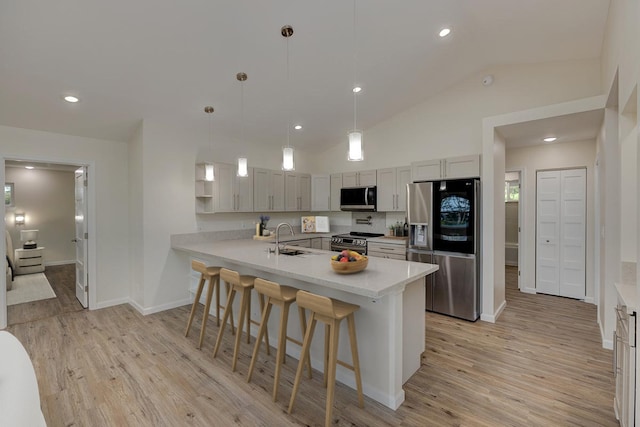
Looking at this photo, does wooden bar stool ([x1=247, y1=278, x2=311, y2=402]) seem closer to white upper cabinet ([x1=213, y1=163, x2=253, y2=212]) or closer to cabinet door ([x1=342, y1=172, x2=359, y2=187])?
white upper cabinet ([x1=213, y1=163, x2=253, y2=212])

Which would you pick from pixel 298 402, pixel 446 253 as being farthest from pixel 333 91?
pixel 298 402

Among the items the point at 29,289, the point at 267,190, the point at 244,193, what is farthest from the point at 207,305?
the point at 29,289

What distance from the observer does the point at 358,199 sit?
5328 mm

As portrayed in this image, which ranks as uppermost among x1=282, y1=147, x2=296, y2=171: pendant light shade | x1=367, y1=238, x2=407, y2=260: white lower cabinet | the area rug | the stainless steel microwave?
x1=282, y1=147, x2=296, y2=171: pendant light shade

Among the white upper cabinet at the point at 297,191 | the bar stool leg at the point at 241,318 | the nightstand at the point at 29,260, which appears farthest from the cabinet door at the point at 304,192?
the nightstand at the point at 29,260

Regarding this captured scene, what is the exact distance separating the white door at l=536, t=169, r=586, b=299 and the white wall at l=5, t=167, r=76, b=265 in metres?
10.3

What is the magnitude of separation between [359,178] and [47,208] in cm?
765

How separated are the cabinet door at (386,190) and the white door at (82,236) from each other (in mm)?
4490

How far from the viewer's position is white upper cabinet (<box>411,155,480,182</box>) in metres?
3.91

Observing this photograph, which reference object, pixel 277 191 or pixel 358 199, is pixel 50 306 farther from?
pixel 358 199

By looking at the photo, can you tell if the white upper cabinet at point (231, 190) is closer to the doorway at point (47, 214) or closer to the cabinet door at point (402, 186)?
the cabinet door at point (402, 186)

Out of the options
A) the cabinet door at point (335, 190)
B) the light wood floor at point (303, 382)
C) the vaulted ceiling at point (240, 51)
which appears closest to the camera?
the light wood floor at point (303, 382)

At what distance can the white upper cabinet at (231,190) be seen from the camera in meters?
4.48

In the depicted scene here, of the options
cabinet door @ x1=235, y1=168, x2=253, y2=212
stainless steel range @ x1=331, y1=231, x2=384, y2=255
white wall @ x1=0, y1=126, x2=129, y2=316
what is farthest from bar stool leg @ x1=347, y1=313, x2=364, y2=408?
white wall @ x1=0, y1=126, x2=129, y2=316
